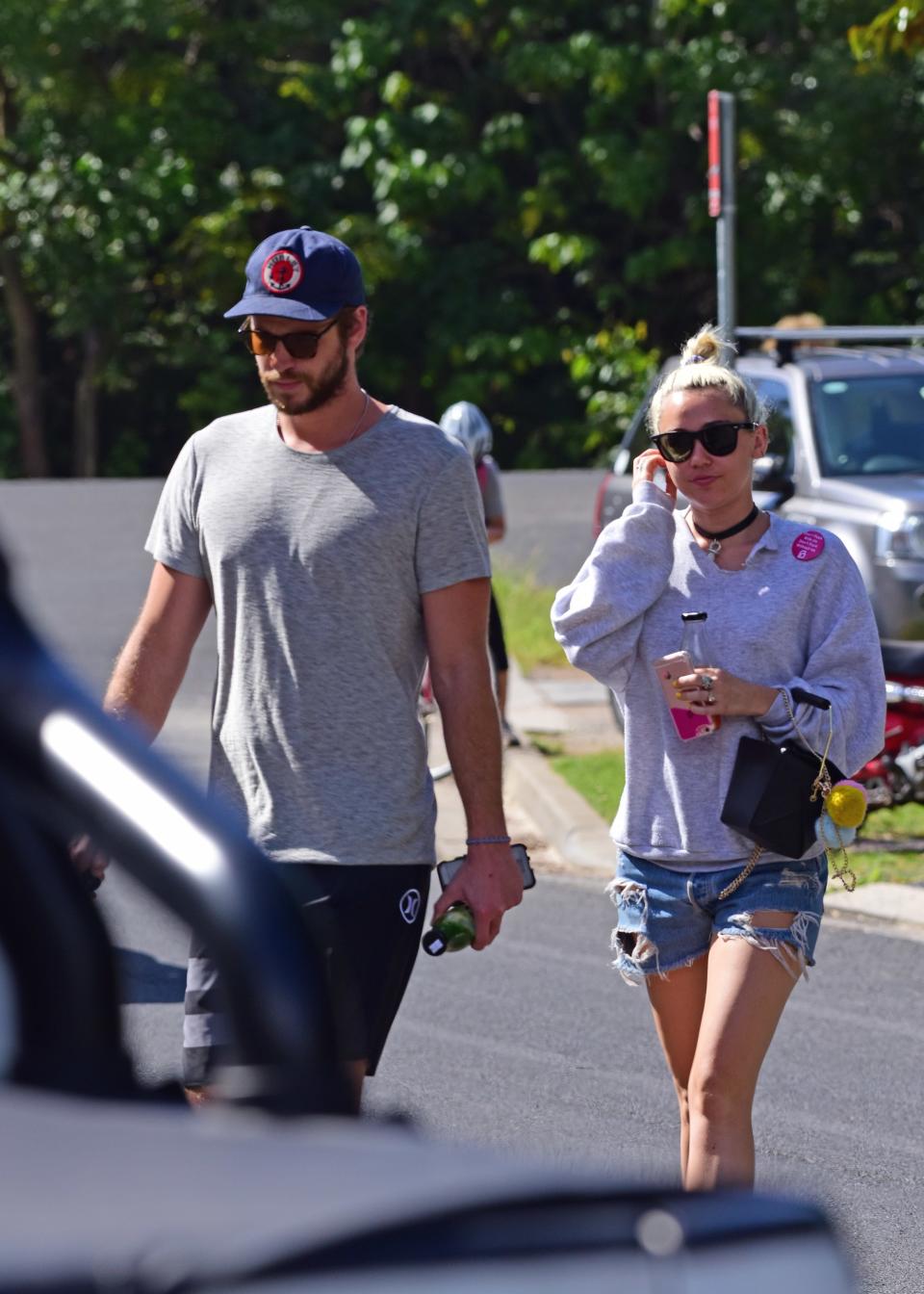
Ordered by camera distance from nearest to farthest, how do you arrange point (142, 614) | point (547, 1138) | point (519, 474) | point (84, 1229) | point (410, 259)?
point (84, 1229)
point (142, 614)
point (547, 1138)
point (519, 474)
point (410, 259)

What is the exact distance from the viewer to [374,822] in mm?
3412

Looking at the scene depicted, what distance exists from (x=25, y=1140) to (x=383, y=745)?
2.30m

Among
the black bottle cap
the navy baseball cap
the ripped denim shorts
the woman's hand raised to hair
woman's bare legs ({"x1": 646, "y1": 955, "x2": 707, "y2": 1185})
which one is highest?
the navy baseball cap

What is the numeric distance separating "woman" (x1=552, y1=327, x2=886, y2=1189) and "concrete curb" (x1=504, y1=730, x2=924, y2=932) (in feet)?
12.7

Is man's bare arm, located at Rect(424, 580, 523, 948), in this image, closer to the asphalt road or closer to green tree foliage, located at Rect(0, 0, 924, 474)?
the asphalt road

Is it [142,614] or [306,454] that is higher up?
[306,454]

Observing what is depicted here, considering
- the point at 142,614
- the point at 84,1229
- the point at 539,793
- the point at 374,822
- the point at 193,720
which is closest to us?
the point at 84,1229

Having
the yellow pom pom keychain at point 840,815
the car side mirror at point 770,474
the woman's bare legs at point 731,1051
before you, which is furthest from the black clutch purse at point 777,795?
the car side mirror at point 770,474

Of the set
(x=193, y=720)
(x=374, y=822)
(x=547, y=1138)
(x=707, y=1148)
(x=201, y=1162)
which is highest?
(x=201, y=1162)

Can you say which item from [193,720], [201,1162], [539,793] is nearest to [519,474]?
[193,720]

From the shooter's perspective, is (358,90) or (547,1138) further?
(358,90)

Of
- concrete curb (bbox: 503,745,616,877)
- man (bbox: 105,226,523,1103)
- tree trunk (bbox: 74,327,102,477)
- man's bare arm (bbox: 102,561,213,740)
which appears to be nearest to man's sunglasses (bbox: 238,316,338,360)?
man (bbox: 105,226,523,1103)

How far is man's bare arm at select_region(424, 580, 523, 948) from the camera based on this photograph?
349cm

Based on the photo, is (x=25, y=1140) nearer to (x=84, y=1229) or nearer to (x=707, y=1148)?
(x=84, y=1229)
